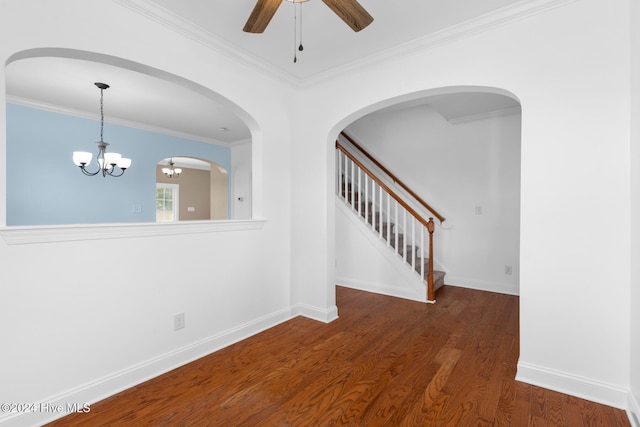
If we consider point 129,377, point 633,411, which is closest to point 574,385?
point 633,411

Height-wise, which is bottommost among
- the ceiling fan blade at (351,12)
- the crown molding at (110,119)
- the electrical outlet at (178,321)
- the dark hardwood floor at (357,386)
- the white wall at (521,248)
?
the dark hardwood floor at (357,386)

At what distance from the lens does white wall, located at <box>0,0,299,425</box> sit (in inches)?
65.8

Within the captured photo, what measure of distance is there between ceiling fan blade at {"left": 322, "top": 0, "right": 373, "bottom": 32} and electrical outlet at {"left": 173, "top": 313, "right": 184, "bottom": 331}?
2.33m

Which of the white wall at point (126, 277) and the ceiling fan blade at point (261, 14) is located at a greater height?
the ceiling fan blade at point (261, 14)

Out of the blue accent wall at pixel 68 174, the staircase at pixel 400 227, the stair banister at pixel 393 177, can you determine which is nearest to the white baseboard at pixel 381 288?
the staircase at pixel 400 227

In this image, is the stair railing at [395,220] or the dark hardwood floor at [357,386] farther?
the stair railing at [395,220]

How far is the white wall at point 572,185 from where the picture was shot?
6.07ft

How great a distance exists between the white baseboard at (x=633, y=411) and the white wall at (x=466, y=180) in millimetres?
2457

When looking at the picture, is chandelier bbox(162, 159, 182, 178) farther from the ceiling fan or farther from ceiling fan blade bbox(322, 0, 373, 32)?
ceiling fan blade bbox(322, 0, 373, 32)

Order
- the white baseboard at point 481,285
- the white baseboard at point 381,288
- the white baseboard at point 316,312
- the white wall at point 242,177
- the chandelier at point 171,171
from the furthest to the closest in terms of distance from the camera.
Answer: the chandelier at point 171,171, the white wall at point 242,177, the white baseboard at point 481,285, the white baseboard at point 381,288, the white baseboard at point 316,312

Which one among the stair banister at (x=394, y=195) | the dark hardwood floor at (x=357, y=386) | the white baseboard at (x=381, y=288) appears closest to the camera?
the dark hardwood floor at (x=357, y=386)

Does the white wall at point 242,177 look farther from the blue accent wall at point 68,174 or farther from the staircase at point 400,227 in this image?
the staircase at point 400,227

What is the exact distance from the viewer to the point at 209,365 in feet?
7.74

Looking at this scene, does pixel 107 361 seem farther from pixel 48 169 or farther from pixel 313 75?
pixel 48 169
